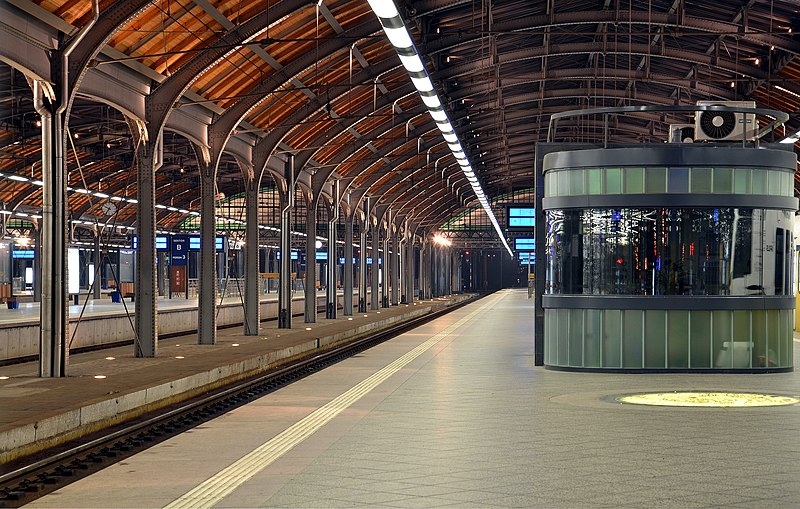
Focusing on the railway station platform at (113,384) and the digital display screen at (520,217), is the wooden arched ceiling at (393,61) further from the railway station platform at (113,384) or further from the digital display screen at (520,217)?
the digital display screen at (520,217)

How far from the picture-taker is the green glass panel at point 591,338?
67.1 ft

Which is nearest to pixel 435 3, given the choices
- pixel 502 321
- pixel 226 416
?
pixel 226 416

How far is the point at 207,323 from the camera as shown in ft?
100

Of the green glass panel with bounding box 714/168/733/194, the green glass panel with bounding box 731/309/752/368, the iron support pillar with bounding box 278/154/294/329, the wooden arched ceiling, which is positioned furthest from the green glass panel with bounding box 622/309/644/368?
the iron support pillar with bounding box 278/154/294/329

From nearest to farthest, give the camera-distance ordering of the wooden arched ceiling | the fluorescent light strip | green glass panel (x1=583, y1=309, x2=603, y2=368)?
the fluorescent light strip
green glass panel (x1=583, y1=309, x2=603, y2=368)
the wooden arched ceiling

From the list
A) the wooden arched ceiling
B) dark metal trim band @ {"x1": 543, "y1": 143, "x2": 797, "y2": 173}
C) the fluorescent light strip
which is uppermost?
the wooden arched ceiling

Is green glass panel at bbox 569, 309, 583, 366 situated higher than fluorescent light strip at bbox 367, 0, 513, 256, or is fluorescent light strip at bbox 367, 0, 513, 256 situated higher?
fluorescent light strip at bbox 367, 0, 513, 256

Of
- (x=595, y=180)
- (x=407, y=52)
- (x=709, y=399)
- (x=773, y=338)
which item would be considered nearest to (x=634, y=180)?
(x=595, y=180)

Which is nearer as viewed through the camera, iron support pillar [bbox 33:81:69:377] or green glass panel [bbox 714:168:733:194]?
iron support pillar [bbox 33:81:69:377]

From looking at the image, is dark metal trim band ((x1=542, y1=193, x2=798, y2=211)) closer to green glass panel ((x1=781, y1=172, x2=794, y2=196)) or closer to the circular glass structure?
the circular glass structure

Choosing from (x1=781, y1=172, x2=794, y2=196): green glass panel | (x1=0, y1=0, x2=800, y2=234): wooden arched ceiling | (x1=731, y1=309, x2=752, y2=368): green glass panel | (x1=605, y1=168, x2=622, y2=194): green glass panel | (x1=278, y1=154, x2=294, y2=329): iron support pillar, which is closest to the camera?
(x1=605, y1=168, x2=622, y2=194): green glass panel

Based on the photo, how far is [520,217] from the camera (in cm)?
3916

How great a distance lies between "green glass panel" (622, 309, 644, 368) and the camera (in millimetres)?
20219

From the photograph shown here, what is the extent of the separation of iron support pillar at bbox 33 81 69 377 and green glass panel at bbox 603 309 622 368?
9.30 m
